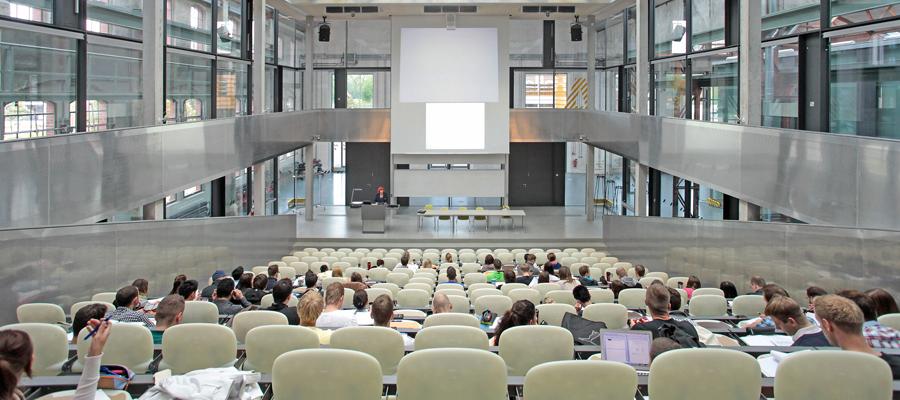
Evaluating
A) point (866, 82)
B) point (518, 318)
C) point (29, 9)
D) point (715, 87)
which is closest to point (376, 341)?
point (518, 318)

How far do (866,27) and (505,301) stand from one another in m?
7.96

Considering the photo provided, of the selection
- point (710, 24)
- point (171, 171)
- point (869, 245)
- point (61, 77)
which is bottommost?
point (869, 245)

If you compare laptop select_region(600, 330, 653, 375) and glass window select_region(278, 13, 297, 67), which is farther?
glass window select_region(278, 13, 297, 67)

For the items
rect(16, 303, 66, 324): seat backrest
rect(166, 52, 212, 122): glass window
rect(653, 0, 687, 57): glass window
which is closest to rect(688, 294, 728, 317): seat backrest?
rect(16, 303, 66, 324): seat backrest

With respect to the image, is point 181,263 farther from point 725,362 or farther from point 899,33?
point 899,33

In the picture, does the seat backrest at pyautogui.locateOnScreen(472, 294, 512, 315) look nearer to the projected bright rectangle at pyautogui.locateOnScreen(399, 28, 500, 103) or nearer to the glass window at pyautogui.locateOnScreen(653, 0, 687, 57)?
the glass window at pyautogui.locateOnScreen(653, 0, 687, 57)

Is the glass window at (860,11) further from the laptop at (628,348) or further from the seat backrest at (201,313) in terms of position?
the seat backrest at (201,313)

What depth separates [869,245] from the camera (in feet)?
28.8

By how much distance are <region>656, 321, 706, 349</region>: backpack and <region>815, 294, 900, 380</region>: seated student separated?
920 millimetres

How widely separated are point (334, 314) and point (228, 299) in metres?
2.28

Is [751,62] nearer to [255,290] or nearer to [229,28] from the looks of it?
[255,290]

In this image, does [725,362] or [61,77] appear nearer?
[725,362]

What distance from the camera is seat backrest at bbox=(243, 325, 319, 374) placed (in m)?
5.40

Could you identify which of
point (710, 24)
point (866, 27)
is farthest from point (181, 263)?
point (710, 24)
